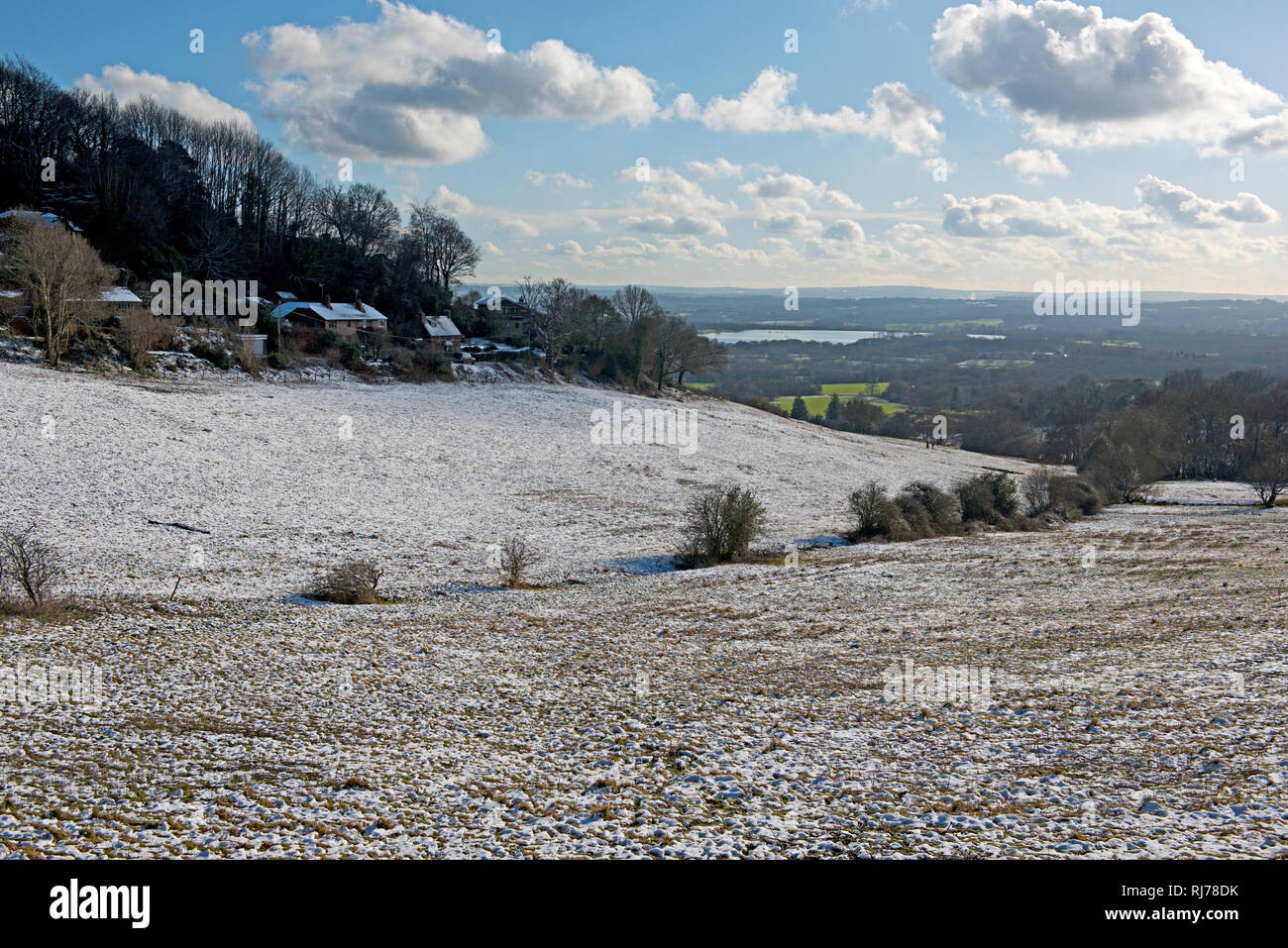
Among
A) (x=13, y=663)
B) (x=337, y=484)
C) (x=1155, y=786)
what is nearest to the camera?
(x=1155, y=786)

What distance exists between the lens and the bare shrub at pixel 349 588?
21266 millimetres

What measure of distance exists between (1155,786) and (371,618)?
17010 mm

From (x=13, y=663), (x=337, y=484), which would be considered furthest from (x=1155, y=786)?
(x=337, y=484)

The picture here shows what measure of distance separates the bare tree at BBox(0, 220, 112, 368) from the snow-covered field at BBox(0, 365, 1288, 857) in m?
14.1

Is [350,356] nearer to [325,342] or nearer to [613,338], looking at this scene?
[325,342]

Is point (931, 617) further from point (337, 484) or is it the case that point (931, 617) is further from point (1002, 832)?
point (337, 484)

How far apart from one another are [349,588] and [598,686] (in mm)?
9722

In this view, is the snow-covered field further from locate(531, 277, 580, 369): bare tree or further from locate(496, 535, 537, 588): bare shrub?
locate(531, 277, 580, 369): bare tree

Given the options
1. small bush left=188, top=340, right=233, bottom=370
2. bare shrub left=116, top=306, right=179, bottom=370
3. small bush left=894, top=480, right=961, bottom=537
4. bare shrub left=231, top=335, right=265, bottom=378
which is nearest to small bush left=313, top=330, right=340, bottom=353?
bare shrub left=231, top=335, right=265, bottom=378

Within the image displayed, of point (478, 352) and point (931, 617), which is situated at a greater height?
point (478, 352)

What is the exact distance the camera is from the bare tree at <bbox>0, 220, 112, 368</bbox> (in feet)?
149

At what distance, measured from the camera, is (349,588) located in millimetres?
21281
